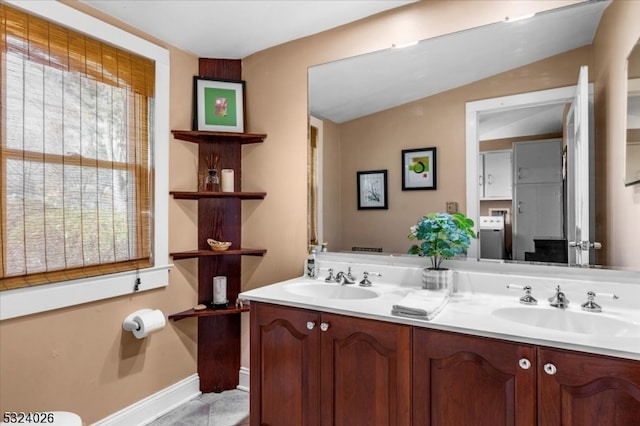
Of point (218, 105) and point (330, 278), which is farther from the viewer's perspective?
point (218, 105)

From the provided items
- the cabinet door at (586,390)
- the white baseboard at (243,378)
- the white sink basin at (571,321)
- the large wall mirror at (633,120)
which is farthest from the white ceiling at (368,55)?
the white baseboard at (243,378)

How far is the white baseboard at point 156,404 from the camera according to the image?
6.46 ft

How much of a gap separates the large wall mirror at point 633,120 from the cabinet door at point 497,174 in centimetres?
44

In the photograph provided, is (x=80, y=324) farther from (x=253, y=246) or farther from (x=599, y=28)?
(x=599, y=28)

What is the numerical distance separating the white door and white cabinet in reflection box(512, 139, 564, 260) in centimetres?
4

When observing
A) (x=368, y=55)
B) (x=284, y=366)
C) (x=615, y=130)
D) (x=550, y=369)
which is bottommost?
(x=284, y=366)

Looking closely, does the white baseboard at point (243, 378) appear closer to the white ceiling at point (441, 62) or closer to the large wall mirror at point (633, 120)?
the white ceiling at point (441, 62)

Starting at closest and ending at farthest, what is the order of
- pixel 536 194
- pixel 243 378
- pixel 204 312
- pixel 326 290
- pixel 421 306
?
1. pixel 421 306
2. pixel 536 194
3. pixel 326 290
4. pixel 204 312
5. pixel 243 378

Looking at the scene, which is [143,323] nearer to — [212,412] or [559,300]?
[212,412]

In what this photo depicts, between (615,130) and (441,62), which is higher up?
(441,62)

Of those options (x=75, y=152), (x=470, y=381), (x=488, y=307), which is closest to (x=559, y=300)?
(x=488, y=307)

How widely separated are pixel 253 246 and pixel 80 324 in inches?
40.9

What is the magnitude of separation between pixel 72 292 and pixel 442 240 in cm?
179

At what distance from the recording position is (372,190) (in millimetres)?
2092
